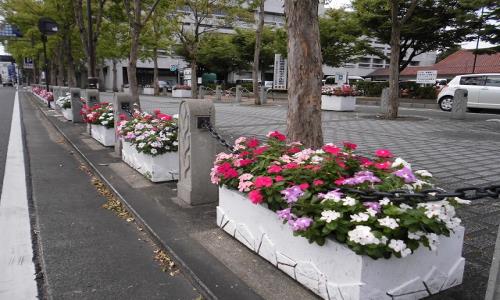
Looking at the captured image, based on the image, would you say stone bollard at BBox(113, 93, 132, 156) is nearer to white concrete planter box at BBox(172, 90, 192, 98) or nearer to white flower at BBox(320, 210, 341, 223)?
white flower at BBox(320, 210, 341, 223)

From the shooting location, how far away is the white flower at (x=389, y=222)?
92.4 inches

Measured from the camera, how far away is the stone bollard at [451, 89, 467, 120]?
48.4 feet

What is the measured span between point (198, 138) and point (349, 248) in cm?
249

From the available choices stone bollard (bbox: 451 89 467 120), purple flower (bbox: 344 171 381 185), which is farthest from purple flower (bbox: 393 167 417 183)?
stone bollard (bbox: 451 89 467 120)

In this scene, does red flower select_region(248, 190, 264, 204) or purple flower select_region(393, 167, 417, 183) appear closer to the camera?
purple flower select_region(393, 167, 417, 183)

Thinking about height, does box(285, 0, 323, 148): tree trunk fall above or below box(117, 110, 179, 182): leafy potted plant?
above

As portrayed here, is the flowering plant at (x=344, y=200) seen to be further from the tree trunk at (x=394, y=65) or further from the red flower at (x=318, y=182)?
the tree trunk at (x=394, y=65)

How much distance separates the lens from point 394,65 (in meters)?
14.1

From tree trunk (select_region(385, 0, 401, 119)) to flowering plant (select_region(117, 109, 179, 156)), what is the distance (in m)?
10.2

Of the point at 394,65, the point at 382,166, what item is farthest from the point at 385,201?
the point at 394,65

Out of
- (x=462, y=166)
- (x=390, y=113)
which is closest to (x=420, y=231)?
(x=462, y=166)

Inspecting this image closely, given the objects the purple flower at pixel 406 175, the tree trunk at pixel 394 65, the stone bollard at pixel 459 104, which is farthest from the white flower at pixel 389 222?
the stone bollard at pixel 459 104

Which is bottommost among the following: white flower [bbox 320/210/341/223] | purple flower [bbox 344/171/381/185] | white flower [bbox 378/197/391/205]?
white flower [bbox 320/210/341/223]

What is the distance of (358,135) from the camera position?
10.3 m
